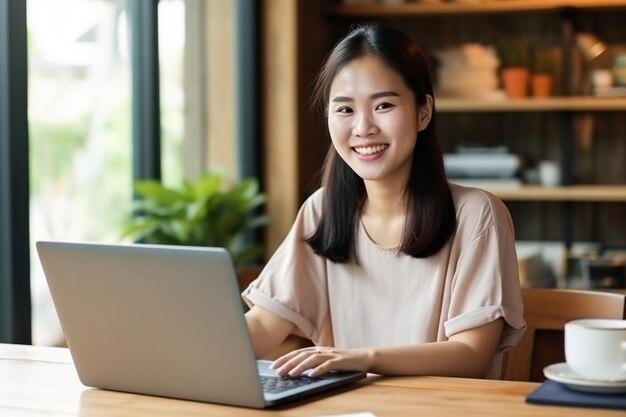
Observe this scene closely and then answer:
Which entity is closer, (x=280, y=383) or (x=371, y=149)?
(x=280, y=383)

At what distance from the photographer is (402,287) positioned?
230cm

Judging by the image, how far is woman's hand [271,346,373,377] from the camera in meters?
1.83

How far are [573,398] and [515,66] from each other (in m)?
3.49

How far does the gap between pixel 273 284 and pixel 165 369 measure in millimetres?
647

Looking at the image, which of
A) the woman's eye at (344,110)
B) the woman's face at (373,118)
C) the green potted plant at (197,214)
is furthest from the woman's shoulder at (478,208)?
the green potted plant at (197,214)

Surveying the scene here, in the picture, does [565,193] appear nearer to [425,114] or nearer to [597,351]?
[425,114]

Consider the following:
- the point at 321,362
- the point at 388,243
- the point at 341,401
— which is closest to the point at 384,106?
the point at 388,243

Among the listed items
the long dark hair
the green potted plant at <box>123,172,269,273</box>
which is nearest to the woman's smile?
the long dark hair

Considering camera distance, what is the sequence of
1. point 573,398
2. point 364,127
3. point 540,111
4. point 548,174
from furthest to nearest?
point 540,111 → point 548,174 → point 364,127 → point 573,398

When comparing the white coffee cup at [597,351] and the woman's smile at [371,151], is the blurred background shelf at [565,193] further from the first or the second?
the white coffee cup at [597,351]

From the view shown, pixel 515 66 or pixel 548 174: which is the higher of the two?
pixel 515 66

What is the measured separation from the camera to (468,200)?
227 centimetres

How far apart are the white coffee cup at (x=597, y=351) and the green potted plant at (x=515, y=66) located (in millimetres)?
3343

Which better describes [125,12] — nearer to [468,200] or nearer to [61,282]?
[468,200]
